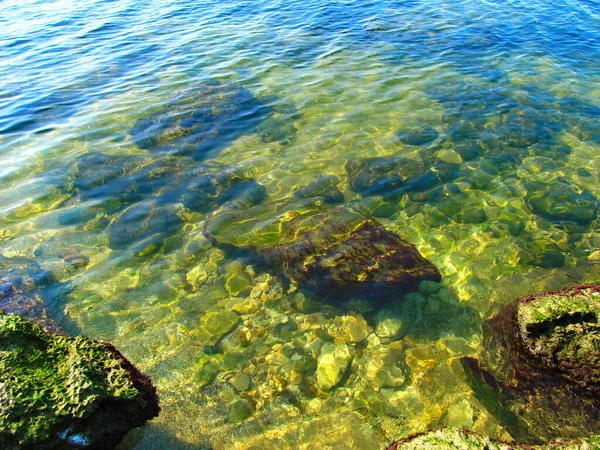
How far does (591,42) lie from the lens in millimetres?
15281

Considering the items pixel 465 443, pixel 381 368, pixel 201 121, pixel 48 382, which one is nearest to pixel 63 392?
pixel 48 382

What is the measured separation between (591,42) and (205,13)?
693 inches

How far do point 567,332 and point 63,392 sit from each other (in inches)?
212

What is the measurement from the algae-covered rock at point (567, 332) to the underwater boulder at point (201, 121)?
749cm

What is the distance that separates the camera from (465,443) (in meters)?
3.29

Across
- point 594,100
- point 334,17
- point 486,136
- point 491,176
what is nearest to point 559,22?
point 594,100

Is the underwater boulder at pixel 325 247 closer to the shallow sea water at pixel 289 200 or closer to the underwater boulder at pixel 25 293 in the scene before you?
the shallow sea water at pixel 289 200

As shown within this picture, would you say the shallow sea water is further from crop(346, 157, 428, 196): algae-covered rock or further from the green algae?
the green algae

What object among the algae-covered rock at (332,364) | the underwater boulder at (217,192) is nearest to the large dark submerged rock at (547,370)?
the algae-covered rock at (332,364)

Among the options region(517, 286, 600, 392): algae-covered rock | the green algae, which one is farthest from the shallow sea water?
the green algae

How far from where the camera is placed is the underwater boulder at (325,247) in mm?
6219

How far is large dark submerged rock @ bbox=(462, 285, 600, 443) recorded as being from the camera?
14.5ft

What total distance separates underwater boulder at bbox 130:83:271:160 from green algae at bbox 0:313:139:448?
6104 mm

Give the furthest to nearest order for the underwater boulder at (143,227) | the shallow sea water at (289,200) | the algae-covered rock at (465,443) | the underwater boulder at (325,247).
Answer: the underwater boulder at (143,227) → the underwater boulder at (325,247) → the shallow sea water at (289,200) → the algae-covered rock at (465,443)
